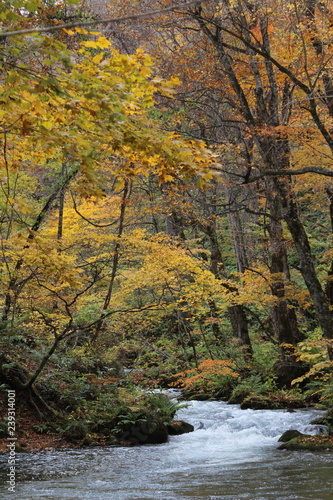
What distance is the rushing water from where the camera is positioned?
408 cm

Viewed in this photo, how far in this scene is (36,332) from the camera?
1201 cm

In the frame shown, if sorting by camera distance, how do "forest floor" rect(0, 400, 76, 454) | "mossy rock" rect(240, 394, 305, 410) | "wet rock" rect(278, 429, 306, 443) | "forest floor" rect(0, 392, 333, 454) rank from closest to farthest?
Result: "forest floor" rect(0, 392, 333, 454) → "forest floor" rect(0, 400, 76, 454) → "wet rock" rect(278, 429, 306, 443) → "mossy rock" rect(240, 394, 305, 410)

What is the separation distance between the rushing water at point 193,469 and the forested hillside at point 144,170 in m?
1.06

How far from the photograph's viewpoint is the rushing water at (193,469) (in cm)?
408

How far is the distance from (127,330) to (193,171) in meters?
12.1

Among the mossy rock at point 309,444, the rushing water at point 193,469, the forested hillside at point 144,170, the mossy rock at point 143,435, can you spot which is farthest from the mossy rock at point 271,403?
the mossy rock at point 309,444

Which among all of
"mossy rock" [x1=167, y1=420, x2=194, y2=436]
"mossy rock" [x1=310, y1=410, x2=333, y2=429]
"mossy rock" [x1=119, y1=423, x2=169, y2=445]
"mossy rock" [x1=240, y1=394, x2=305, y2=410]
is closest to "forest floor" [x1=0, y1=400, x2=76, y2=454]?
"mossy rock" [x1=119, y1=423, x2=169, y2=445]

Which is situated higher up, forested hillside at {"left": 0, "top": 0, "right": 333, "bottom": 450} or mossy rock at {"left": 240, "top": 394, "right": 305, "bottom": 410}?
forested hillside at {"left": 0, "top": 0, "right": 333, "bottom": 450}

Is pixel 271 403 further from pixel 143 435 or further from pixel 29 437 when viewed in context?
pixel 29 437

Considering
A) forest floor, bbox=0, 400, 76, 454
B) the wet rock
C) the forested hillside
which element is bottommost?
the wet rock

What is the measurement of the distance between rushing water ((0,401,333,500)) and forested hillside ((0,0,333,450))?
1063mm

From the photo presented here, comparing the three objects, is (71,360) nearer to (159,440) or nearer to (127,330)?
(159,440)

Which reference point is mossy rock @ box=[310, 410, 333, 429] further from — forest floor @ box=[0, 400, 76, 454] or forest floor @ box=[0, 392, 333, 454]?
forest floor @ box=[0, 400, 76, 454]

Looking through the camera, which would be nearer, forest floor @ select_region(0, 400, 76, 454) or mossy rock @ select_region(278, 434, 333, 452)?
mossy rock @ select_region(278, 434, 333, 452)
